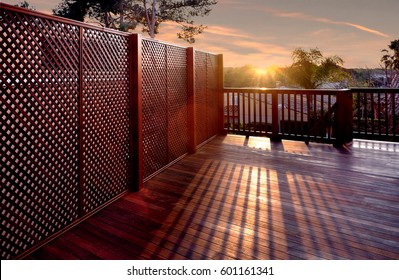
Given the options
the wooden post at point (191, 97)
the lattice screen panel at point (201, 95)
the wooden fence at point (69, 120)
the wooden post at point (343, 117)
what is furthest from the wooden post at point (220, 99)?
the wooden fence at point (69, 120)

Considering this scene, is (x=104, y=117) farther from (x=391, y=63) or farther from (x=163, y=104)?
(x=391, y=63)

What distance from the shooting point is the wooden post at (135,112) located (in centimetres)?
368

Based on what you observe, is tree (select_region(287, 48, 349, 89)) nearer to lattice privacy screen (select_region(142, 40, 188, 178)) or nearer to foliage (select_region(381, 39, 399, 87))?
foliage (select_region(381, 39, 399, 87))

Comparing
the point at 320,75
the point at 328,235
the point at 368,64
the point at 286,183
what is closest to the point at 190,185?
the point at 286,183

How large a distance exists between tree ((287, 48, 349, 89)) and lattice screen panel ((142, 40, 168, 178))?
10.4m

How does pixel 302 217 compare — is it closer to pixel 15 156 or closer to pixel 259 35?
pixel 15 156

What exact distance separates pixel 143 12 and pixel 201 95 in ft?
35.4

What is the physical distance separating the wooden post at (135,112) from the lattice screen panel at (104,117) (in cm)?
7

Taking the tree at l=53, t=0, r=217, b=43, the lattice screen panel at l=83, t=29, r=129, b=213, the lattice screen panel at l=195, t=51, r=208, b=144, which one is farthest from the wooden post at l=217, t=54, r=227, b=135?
the tree at l=53, t=0, r=217, b=43

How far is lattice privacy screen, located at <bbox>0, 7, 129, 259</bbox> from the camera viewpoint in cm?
225

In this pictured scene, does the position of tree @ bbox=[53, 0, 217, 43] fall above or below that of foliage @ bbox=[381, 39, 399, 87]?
above

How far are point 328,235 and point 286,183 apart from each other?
1.39 meters

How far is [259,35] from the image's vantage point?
13.7m

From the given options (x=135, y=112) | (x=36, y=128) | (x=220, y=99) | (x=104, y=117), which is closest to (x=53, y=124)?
(x=36, y=128)
